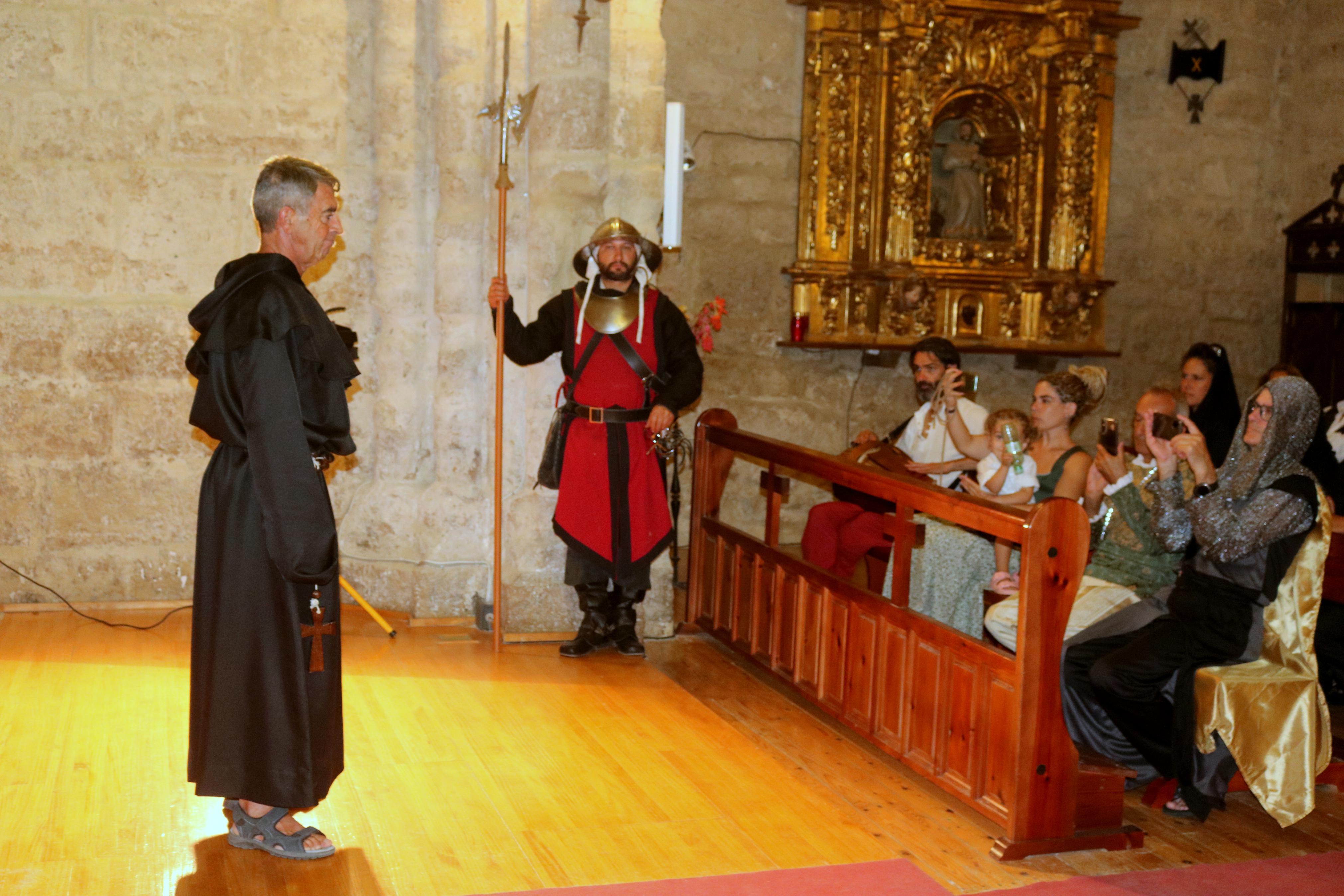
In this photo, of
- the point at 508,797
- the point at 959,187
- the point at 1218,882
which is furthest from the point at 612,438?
the point at 959,187

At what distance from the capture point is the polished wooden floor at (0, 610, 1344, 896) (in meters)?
3.27

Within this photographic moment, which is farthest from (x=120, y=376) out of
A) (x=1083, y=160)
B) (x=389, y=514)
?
(x=1083, y=160)

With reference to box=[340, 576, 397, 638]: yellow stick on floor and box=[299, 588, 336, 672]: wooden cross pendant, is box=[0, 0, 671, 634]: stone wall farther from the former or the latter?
box=[299, 588, 336, 672]: wooden cross pendant

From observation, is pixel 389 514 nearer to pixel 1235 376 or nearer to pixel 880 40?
pixel 880 40

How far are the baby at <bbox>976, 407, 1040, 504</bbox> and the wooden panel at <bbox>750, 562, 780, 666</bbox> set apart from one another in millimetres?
898

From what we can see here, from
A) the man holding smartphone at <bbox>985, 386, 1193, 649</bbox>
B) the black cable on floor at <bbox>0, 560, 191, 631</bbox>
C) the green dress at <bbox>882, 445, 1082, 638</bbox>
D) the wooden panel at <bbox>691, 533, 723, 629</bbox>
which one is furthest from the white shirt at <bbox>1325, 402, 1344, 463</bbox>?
the black cable on floor at <bbox>0, 560, 191, 631</bbox>

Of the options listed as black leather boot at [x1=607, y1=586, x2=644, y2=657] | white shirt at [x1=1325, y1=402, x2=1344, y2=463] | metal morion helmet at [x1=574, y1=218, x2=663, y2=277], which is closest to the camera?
metal morion helmet at [x1=574, y1=218, x2=663, y2=277]

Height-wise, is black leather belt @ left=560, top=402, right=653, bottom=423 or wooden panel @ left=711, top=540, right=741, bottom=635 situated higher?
black leather belt @ left=560, top=402, right=653, bottom=423

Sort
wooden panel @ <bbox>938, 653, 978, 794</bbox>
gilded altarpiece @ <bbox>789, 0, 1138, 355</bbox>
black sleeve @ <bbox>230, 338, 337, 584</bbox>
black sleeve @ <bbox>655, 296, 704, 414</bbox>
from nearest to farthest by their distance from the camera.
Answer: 1. black sleeve @ <bbox>230, 338, 337, 584</bbox>
2. wooden panel @ <bbox>938, 653, 978, 794</bbox>
3. black sleeve @ <bbox>655, 296, 704, 414</bbox>
4. gilded altarpiece @ <bbox>789, 0, 1138, 355</bbox>

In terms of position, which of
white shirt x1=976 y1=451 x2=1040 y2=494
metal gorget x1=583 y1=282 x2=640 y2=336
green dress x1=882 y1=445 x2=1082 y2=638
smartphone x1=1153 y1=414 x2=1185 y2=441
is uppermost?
metal gorget x1=583 y1=282 x2=640 y2=336

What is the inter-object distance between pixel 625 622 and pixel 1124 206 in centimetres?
514

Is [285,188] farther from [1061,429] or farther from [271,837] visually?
[1061,429]

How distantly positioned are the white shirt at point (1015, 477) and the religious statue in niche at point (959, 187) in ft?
11.2

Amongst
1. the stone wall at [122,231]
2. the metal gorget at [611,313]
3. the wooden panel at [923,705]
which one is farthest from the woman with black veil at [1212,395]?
the stone wall at [122,231]
